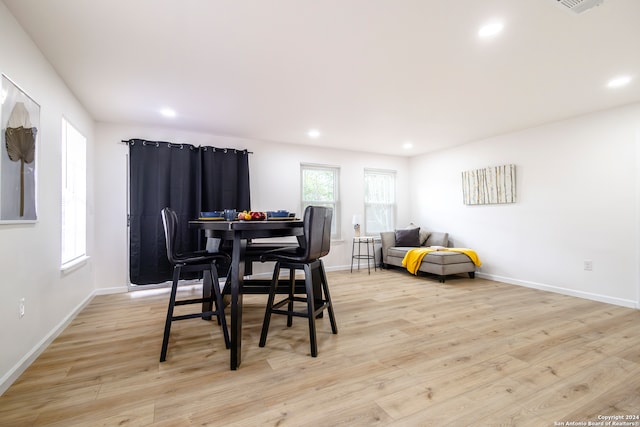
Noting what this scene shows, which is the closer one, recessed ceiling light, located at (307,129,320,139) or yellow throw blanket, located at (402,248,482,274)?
recessed ceiling light, located at (307,129,320,139)

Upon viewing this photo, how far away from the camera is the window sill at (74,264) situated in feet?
9.18

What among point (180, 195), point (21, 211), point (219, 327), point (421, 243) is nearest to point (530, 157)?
point (421, 243)

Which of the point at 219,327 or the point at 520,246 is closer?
the point at 219,327

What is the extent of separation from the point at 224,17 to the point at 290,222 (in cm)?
147

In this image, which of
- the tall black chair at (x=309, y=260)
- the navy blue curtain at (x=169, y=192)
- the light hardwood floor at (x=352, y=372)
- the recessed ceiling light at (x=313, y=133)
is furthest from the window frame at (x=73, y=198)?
the recessed ceiling light at (x=313, y=133)

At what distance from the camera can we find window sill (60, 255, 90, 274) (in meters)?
2.80

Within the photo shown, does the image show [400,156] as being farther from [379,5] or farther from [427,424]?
[427,424]

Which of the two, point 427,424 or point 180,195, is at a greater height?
point 180,195

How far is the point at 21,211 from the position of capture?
1.98 metres

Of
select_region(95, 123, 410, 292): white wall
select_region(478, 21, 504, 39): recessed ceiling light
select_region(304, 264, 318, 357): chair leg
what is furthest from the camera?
select_region(95, 123, 410, 292): white wall

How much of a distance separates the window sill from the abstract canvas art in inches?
224

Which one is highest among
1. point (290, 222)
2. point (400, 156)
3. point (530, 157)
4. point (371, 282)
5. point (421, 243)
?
point (400, 156)

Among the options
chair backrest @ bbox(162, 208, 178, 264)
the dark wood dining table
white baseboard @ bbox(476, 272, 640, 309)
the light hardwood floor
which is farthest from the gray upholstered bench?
chair backrest @ bbox(162, 208, 178, 264)

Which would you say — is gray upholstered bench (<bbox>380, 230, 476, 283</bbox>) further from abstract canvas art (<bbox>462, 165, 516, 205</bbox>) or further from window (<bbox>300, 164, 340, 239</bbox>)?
window (<bbox>300, 164, 340, 239</bbox>)
